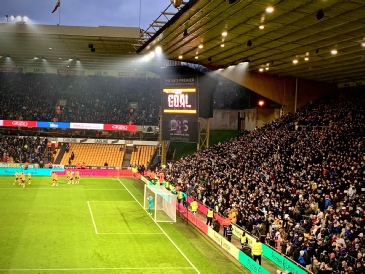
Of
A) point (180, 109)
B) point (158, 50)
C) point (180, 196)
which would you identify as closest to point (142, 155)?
point (180, 109)

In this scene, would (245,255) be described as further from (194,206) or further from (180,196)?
(180,196)

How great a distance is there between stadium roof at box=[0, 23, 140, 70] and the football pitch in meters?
14.1

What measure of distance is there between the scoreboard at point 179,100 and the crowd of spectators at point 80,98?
21.7 m

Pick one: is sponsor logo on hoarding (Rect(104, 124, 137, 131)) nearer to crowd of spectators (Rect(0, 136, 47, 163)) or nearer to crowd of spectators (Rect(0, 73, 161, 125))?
crowd of spectators (Rect(0, 73, 161, 125))

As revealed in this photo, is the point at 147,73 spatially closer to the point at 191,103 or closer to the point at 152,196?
the point at 191,103

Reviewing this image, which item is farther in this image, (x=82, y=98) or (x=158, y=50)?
(x=82, y=98)

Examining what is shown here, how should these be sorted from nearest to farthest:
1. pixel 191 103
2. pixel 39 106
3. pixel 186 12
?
pixel 186 12 → pixel 191 103 → pixel 39 106

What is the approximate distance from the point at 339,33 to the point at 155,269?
50.2 ft

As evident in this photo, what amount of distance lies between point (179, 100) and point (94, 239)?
52.6ft

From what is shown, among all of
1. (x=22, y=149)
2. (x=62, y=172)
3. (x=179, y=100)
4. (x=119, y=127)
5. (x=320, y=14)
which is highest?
(x=320, y=14)

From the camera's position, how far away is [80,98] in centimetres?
6519

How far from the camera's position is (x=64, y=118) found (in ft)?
201

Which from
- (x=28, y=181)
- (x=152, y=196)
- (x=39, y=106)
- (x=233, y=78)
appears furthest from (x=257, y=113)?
(x=39, y=106)

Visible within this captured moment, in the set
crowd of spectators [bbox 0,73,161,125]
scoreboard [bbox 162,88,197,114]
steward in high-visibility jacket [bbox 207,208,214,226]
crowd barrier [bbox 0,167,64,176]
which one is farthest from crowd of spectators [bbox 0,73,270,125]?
steward in high-visibility jacket [bbox 207,208,214,226]
